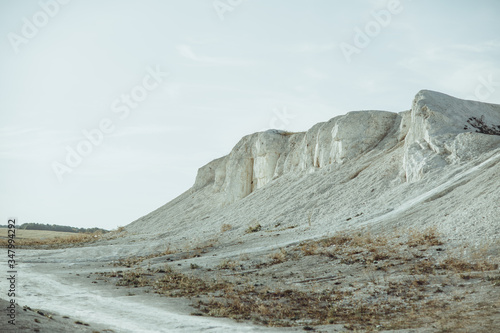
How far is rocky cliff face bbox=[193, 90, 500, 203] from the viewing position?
2652 cm

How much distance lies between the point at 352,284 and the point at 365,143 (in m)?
23.1

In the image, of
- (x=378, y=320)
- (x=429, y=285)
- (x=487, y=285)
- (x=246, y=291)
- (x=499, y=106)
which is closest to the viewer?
(x=378, y=320)

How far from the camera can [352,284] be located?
47.1ft

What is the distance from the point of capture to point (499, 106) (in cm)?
3481

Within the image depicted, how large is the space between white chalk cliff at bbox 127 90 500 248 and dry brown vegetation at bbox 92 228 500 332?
2.48 m

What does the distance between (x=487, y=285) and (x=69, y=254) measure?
23.6 metres

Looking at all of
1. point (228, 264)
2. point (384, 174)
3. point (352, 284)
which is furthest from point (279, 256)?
point (384, 174)

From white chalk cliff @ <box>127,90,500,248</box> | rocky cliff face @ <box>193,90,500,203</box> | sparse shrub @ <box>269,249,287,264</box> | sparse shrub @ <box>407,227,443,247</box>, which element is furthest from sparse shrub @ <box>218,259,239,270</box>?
rocky cliff face @ <box>193,90,500,203</box>

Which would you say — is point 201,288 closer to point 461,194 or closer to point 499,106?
point 461,194

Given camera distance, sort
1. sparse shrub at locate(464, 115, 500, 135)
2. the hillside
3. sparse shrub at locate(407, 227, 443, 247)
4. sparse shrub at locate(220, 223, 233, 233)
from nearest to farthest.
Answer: the hillside, sparse shrub at locate(407, 227, 443, 247), sparse shrub at locate(464, 115, 500, 135), sparse shrub at locate(220, 223, 233, 233)

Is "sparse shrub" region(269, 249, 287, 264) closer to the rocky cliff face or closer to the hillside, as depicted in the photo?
the hillside

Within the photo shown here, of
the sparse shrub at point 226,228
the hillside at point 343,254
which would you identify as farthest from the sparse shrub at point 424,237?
the sparse shrub at point 226,228

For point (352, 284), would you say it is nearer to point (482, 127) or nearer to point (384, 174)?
point (384, 174)

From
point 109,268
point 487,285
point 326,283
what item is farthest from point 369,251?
point 109,268
